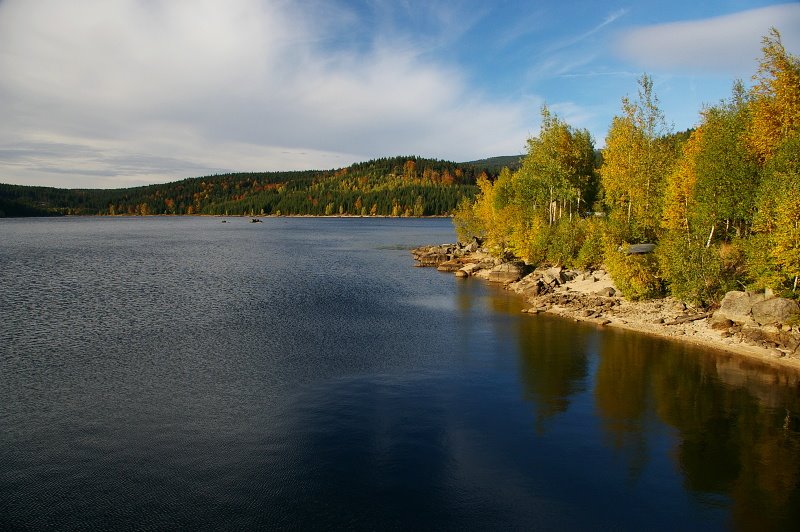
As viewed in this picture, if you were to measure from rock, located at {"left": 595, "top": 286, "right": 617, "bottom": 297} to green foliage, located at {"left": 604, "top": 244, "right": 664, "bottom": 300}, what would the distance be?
1860mm

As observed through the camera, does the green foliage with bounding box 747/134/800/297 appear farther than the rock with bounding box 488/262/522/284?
No

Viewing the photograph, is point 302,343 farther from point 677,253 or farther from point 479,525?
point 677,253

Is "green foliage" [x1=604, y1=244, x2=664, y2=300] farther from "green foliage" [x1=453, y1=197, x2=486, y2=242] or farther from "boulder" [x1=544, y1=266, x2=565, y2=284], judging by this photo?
"green foliage" [x1=453, y1=197, x2=486, y2=242]


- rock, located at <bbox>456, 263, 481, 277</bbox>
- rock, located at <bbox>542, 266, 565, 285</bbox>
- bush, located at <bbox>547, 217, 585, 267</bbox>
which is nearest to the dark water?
rock, located at <bbox>542, 266, 565, 285</bbox>

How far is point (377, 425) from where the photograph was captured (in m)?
23.6

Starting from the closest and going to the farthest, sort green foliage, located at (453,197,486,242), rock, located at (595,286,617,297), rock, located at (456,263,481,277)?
rock, located at (595,286,617,297) < rock, located at (456,263,481,277) < green foliage, located at (453,197,486,242)

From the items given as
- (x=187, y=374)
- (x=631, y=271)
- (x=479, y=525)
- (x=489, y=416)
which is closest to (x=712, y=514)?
(x=479, y=525)

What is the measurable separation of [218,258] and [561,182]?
5606cm

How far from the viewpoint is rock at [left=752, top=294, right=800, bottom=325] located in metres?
33.3

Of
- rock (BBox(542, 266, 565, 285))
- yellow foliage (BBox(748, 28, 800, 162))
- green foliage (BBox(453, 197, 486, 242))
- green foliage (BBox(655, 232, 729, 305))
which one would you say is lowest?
rock (BBox(542, 266, 565, 285))

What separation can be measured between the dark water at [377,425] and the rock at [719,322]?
3.78 m

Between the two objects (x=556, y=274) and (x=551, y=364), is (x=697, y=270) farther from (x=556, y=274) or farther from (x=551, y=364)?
(x=556, y=274)

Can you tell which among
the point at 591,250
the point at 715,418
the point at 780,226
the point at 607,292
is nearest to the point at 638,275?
the point at 607,292

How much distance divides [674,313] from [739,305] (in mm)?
5155
